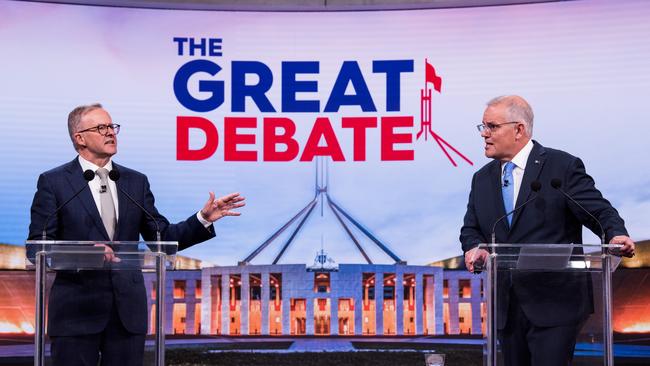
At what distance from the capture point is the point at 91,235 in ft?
12.5

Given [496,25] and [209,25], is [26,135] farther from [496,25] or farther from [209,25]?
[496,25]

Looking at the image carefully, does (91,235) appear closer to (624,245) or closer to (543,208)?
(543,208)

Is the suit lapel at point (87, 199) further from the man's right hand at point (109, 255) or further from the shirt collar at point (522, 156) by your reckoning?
the shirt collar at point (522, 156)

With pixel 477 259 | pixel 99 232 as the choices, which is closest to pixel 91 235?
pixel 99 232

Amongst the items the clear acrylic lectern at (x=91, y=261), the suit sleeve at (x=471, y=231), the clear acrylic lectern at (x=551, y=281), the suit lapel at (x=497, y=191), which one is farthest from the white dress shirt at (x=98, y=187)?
the clear acrylic lectern at (x=551, y=281)

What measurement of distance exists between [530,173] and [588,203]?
260 mm

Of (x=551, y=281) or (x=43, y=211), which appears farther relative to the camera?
(x=43, y=211)

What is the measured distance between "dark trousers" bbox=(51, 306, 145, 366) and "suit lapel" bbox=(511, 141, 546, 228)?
1570 mm

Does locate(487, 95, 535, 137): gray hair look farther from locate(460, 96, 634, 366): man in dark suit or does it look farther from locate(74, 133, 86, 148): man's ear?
locate(74, 133, 86, 148): man's ear

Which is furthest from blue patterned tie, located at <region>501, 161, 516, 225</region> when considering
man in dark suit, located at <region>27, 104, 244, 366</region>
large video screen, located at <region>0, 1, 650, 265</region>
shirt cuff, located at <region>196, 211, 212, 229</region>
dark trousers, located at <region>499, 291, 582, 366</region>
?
large video screen, located at <region>0, 1, 650, 265</region>

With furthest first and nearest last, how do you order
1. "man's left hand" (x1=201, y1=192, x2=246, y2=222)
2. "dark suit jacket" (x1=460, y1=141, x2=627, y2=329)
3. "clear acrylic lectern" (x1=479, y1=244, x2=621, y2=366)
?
"man's left hand" (x1=201, y1=192, x2=246, y2=222)
"dark suit jacket" (x1=460, y1=141, x2=627, y2=329)
"clear acrylic lectern" (x1=479, y1=244, x2=621, y2=366)

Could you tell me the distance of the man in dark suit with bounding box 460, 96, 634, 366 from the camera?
3.22 m

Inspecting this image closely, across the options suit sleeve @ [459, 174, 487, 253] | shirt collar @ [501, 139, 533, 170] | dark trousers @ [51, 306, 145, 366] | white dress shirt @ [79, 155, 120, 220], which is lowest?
dark trousers @ [51, 306, 145, 366]

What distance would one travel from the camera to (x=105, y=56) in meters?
6.57
